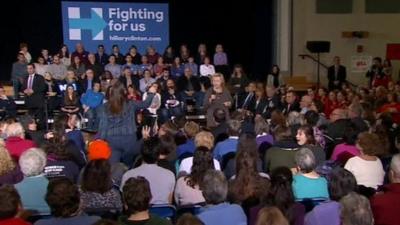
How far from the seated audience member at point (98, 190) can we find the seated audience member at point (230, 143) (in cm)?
182

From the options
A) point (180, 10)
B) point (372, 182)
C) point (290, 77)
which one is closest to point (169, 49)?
point (180, 10)

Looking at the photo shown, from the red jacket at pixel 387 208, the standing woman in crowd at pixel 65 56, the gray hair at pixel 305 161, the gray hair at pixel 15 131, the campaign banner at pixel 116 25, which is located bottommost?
the red jacket at pixel 387 208

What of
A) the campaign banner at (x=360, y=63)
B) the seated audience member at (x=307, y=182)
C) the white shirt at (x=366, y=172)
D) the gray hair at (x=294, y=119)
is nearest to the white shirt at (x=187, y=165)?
the seated audience member at (x=307, y=182)

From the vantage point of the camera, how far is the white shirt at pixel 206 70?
45.6 ft

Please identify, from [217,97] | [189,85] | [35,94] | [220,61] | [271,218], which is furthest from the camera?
[220,61]

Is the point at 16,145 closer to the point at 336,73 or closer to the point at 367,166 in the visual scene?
the point at 367,166

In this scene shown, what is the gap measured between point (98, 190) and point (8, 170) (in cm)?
91

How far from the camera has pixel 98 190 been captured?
4.03 meters

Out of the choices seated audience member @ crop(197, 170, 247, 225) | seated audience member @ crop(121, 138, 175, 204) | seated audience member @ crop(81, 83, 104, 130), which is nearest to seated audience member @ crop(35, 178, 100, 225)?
seated audience member @ crop(197, 170, 247, 225)

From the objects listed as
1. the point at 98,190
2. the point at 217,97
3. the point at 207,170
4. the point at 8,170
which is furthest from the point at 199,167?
the point at 217,97

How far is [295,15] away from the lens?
16219 millimetres

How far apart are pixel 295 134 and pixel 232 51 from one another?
1072cm

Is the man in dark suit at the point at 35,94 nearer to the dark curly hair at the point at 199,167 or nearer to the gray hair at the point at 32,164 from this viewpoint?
the gray hair at the point at 32,164

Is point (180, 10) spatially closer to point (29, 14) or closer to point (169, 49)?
point (169, 49)
